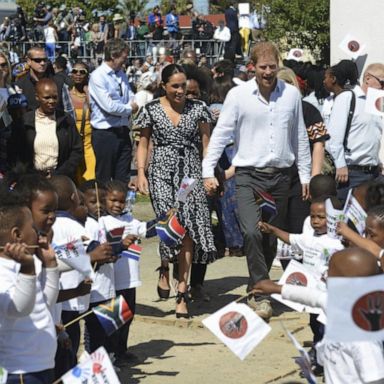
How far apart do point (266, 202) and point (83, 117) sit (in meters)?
3.29

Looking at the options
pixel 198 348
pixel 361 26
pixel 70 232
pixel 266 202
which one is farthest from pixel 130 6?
pixel 70 232

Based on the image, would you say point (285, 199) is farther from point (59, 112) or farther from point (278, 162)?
point (59, 112)

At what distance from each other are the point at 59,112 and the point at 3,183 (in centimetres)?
172

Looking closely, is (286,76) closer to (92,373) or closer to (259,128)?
(259,128)

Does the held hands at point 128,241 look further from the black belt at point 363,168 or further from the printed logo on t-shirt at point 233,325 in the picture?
the black belt at point 363,168

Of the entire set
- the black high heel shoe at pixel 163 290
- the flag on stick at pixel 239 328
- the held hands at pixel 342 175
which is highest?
the flag on stick at pixel 239 328

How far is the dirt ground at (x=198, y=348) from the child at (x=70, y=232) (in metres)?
0.76

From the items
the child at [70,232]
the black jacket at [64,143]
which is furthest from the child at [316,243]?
the black jacket at [64,143]

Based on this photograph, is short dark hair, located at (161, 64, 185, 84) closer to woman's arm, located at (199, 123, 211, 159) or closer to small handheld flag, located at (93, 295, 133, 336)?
woman's arm, located at (199, 123, 211, 159)

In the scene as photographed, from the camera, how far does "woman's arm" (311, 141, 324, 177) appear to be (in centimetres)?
907

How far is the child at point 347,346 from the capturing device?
504 cm

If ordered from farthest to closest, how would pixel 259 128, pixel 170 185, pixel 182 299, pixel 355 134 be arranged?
pixel 355 134
pixel 170 185
pixel 182 299
pixel 259 128

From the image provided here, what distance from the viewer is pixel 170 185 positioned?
912 centimetres

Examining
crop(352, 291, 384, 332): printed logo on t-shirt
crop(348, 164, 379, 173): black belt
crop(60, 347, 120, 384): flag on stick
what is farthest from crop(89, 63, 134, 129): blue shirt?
crop(352, 291, 384, 332): printed logo on t-shirt
